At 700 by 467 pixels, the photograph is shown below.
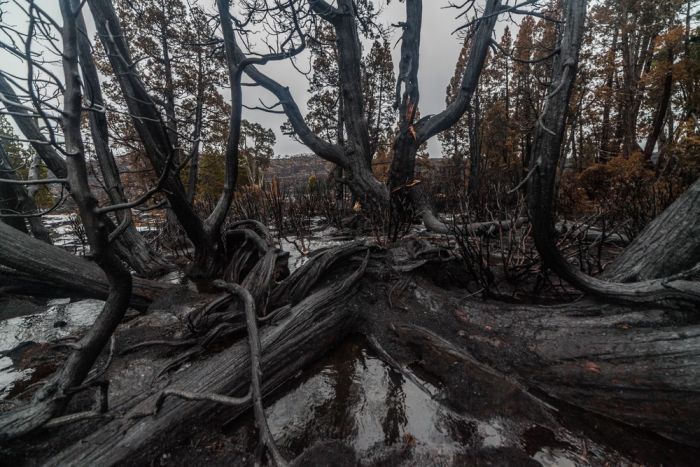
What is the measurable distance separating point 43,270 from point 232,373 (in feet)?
6.52

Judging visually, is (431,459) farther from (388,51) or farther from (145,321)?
(388,51)

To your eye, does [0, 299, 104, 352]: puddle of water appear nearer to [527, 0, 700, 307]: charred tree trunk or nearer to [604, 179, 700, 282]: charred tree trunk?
[527, 0, 700, 307]: charred tree trunk

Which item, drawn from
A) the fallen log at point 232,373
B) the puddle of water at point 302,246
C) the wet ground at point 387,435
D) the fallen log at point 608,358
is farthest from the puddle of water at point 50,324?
the fallen log at point 608,358

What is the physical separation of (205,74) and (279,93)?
8553 millimetres

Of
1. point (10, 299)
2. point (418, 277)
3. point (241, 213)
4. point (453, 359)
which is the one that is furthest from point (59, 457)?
point (241, 213)

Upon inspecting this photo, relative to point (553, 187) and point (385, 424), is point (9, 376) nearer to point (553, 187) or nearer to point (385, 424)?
point (385, 424)

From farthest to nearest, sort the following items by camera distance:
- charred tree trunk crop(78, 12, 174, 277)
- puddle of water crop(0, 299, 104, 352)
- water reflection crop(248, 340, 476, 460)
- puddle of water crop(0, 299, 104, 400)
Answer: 1. charred tree trunk crop(78, 12, 174, 277)
2. puddle of water crop(0, 299, 104, 352)
3. puddle of water crop(0, 299, 104, 400)
4. water reflection crop(248, 340, 476, 460)

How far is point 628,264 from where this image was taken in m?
1.79

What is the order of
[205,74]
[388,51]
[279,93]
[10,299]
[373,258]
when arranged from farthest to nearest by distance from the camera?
1. [388,51]
2. [205,74]
3. [279,93]
4. [10,299]
5. [373,258]

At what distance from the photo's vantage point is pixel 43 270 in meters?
2.17

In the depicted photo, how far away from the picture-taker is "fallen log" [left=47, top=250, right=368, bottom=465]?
1.14 meters

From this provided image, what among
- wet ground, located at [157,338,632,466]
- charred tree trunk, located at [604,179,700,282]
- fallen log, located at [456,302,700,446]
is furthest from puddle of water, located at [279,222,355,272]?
charred tree trunk, located at [604,179,700,282]

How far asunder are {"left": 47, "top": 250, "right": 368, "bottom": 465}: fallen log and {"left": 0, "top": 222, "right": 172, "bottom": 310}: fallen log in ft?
5.27

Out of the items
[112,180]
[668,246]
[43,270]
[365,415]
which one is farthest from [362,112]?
[365,415]
